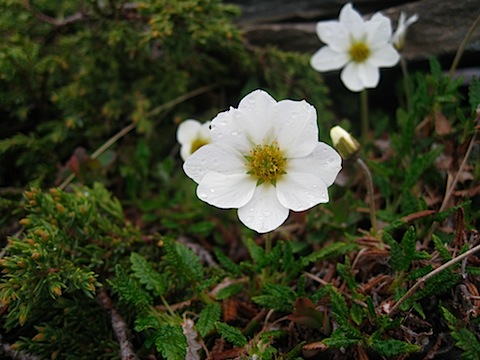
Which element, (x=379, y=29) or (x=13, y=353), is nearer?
(x=13, y=353)

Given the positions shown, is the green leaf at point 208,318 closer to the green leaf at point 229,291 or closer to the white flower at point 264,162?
the green leaf at point 229,291

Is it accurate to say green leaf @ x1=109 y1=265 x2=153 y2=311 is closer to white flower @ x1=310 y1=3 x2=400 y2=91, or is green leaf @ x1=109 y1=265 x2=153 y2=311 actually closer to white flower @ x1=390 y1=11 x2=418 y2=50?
white flower @ x1=310 y1=3 x2=400 y2=91

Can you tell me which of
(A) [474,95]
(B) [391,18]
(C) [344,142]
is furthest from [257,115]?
(B) [391,18]

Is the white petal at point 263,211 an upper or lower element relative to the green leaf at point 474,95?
lower

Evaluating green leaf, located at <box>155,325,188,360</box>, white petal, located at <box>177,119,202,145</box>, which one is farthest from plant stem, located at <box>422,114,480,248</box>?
white petal, located at <box>177,119,202,145</box>

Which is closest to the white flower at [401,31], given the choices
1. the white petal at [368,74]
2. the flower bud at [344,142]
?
the white petal at [368,74]

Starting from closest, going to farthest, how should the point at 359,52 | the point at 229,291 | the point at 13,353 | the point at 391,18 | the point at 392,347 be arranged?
the point at 392,347 < the point at 13,353 < the point at 229,291 < the point at 359,52 < the point at 391,18

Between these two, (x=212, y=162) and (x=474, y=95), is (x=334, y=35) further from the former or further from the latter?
(x=212, y=162)
